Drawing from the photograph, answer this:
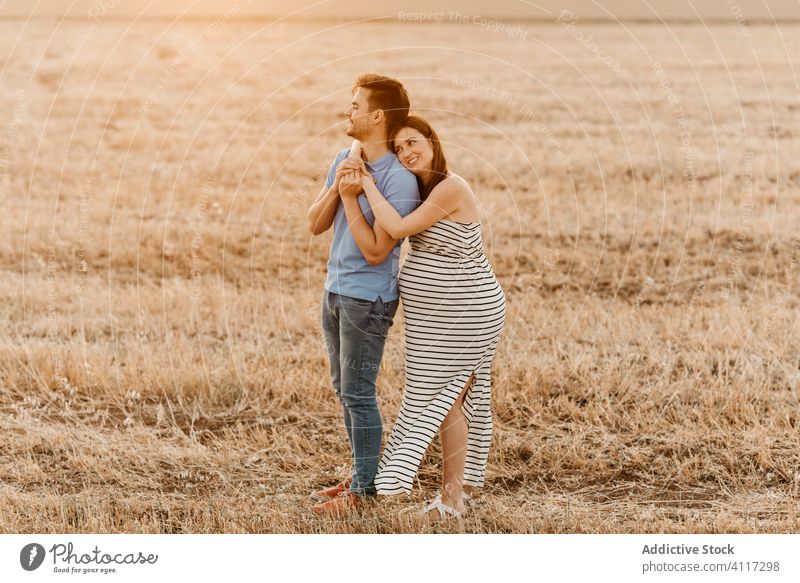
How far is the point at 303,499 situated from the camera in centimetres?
553

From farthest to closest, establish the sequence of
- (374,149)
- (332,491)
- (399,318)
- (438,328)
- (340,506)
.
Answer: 1. (399,318)
2. (332,491)
3. (340,506)
4. (438,328)
5. (374,149)

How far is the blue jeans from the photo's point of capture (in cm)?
482

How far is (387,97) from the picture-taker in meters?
4.72

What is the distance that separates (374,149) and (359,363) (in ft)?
3.64

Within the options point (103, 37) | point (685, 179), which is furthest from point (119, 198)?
point (103, 37)

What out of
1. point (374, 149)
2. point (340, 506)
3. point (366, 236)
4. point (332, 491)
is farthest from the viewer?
point (332, 491)

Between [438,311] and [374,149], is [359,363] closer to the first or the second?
[438,311]

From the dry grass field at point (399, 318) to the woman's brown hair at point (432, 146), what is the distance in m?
1.77

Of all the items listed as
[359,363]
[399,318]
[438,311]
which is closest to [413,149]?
[438,311]

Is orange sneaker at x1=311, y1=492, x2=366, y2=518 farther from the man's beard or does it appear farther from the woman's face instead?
the man's beard

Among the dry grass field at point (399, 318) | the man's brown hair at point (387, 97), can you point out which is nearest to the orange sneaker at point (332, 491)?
the dry grass field at point (399, 318)

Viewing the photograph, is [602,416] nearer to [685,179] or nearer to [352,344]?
[352,344]

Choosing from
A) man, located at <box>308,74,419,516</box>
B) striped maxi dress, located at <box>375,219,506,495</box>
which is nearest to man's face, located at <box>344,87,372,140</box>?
man, located at <box>308,74,419,516</box>

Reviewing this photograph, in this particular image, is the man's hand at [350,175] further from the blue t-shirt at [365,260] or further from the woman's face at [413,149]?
the woman's face at [413,149]
